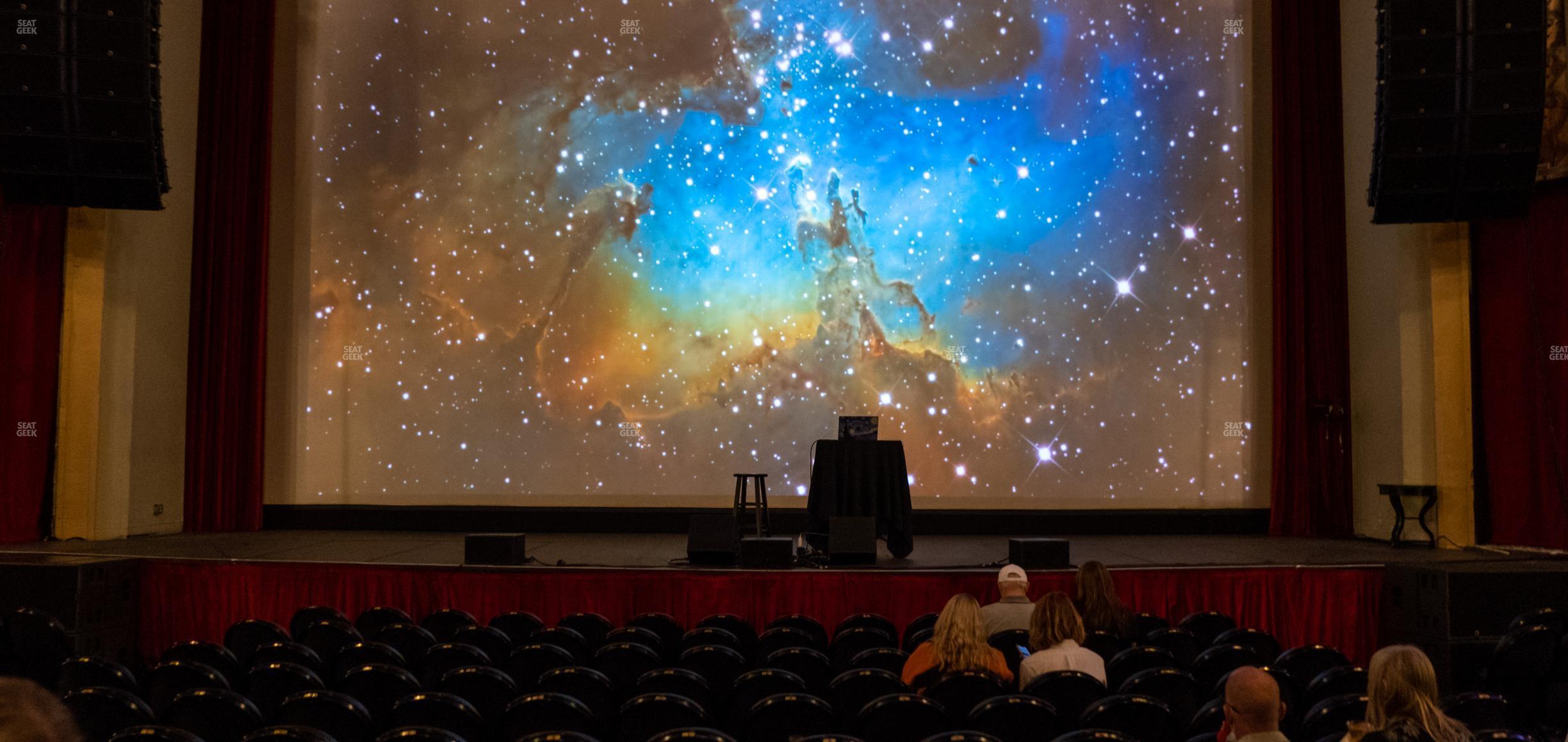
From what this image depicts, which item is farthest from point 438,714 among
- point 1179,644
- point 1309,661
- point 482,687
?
point 1309,661

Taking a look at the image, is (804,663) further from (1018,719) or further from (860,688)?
(1018,719)

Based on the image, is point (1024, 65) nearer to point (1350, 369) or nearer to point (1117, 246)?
point (1117, 246)

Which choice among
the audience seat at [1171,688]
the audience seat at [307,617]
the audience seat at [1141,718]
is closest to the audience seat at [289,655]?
the audience seat at [307,617]

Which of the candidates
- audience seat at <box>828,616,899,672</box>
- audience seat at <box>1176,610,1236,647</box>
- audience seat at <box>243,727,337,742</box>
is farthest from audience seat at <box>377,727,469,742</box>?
audience seat at <box>1176,610,1236,647</box>

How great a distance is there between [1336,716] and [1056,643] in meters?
1.07

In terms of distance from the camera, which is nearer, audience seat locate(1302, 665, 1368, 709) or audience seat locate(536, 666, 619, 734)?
audience seat locate(536, 666, 619, 734)

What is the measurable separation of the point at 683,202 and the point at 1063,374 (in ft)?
12.7

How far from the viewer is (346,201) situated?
10562mm

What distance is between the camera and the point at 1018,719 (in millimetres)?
3396

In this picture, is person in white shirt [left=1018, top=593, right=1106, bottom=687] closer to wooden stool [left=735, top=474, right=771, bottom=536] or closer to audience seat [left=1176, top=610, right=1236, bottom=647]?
audience seat [left=1176, top=610, right=1236, bottom=647]

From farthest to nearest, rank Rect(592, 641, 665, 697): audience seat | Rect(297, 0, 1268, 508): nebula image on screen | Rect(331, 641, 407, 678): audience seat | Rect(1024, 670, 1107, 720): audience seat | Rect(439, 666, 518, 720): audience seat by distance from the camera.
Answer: Rect(297, 0, 1268, 508): nebula image on screen → Rect(592, 641, 665, 697): audience seat → Rect(331, 641, 407, 678): audience seat → Rect(439, 666, 518, 720): audience seat → Rect(1024, 670, 1107, 720): audience seat

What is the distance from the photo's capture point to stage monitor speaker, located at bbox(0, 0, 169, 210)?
777cm

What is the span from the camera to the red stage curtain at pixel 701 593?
721 centimetres

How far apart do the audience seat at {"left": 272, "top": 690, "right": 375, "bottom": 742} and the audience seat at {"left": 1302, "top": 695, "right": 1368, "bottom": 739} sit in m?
3.03
